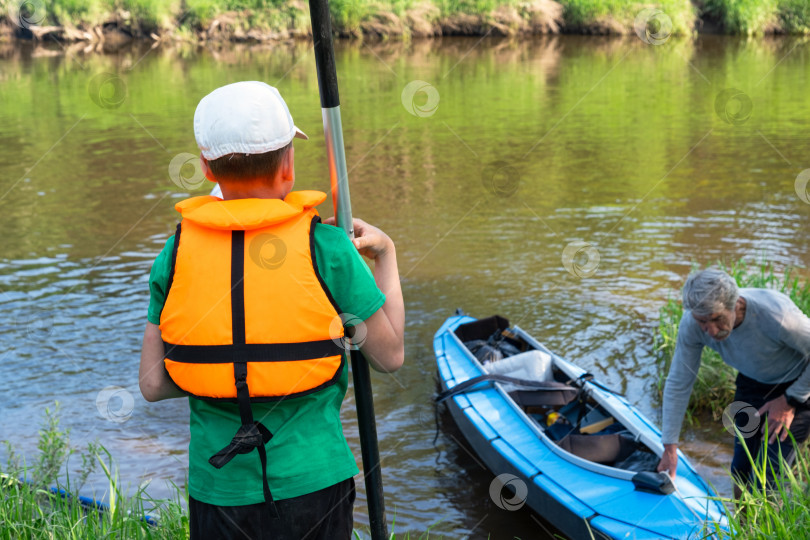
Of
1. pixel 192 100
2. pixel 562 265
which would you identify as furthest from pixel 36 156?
pixel 562 265

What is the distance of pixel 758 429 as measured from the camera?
370 cm

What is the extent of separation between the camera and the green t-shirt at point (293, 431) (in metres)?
1.75

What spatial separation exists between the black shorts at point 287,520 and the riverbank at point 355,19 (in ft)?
103

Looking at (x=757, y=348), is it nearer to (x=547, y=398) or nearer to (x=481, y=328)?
(x=547, y=398)

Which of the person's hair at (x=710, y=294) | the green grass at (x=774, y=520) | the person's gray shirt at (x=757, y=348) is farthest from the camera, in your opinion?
the person's gray shirt at (x=757, y=348)

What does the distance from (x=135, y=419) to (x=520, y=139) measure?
10647 millimetres

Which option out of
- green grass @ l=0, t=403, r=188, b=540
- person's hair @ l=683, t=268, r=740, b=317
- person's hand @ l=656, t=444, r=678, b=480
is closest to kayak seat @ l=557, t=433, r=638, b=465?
person's hand @ l=656, t=444, r=678, b=480

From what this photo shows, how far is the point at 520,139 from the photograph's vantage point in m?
15.0

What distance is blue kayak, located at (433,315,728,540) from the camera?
3859 millimetres

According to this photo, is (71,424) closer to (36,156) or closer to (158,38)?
(36,156)

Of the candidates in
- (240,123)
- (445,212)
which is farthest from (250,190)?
(445,212)

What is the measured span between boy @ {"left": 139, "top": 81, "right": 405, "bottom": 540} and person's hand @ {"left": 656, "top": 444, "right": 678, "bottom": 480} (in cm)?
255

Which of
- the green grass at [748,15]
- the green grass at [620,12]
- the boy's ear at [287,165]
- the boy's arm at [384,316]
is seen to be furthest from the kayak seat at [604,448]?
the green grass at [748,15]

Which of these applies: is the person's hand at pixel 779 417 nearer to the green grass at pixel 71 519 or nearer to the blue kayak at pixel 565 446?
the blue kayak at pixel 565 446
